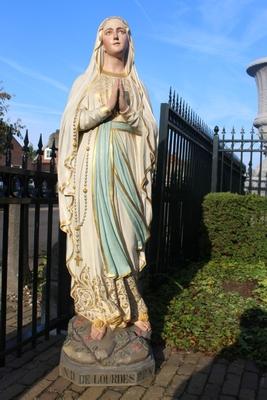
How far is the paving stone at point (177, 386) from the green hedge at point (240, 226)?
4.37 m

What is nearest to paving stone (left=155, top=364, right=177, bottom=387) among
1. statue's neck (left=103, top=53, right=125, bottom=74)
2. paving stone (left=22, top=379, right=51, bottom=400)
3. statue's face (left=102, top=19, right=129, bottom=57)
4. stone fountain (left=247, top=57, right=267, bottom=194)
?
paving stone (left=22, top=379, right=51, bottom=400)

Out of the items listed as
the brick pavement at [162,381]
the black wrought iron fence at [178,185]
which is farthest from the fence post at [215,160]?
the brick pavement at [162,381]

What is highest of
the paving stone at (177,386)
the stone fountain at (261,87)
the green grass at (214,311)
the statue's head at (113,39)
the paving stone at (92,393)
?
the stone fountain at (261,87)

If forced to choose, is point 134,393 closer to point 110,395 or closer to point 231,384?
point 110,395

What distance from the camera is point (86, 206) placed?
3617mm

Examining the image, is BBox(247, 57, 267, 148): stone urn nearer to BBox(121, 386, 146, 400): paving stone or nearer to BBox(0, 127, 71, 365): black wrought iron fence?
BBox(0, 127, 71, 365): black wrought iron fence

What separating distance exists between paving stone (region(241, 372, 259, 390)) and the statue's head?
2.64m

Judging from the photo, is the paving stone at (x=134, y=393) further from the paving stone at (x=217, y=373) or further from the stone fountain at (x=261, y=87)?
the stone fountain at (x=261, y=87)

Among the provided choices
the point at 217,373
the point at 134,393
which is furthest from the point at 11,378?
the point at 217,373

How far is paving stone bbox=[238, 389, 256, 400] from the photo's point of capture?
11.1 feet

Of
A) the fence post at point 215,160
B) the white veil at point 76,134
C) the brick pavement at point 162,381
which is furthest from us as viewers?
the fence post at point 215,160

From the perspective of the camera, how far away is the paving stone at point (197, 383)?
3479mm

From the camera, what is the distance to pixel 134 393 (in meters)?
3.41

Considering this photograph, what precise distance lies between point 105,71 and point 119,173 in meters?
0.85
